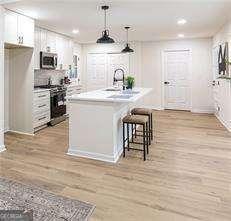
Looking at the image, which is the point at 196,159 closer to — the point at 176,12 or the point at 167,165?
the point at 167,165

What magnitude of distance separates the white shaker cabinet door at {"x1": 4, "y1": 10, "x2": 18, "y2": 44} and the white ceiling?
0.17 meters

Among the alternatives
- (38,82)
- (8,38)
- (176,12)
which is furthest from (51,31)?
(176,12)

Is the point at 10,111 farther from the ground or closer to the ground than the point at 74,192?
farther from the ground

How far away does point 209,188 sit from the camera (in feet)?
8.80

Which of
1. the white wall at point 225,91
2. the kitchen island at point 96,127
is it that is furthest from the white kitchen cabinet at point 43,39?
the white wall at point 225,91

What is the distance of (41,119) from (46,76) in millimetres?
1752

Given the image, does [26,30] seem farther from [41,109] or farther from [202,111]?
[202,111]

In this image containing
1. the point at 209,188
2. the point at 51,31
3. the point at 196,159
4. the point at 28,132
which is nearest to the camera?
the point at 209,188

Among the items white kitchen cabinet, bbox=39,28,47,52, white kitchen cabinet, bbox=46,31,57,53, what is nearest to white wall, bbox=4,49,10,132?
white kitchen cabinet, bbox=39,28,47,52

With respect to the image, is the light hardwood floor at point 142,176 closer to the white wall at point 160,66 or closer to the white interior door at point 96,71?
the white wall at point 160,66

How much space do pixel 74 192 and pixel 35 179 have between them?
627mm

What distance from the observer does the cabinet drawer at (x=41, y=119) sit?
5102 mm

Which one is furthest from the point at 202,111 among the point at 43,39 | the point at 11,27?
the point at 11,27

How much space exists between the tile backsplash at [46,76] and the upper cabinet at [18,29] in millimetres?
1468
